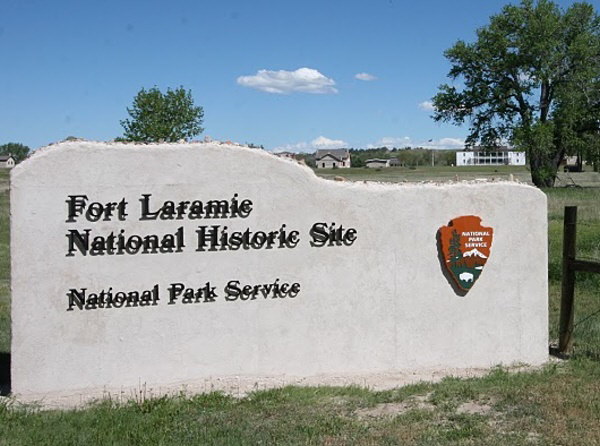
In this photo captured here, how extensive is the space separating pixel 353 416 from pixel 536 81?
5129 centimetres

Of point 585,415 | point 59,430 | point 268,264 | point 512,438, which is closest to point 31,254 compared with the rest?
point 59,430

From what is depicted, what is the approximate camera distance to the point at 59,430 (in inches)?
231

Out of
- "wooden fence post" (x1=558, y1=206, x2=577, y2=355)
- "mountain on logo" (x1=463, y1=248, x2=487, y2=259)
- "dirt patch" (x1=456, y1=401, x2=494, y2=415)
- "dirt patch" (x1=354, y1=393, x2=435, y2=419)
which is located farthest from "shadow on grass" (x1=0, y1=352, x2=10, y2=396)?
"wooden fence post" (x1=558, y1=206, x2=577, y2=355)

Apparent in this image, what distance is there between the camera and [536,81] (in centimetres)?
5312

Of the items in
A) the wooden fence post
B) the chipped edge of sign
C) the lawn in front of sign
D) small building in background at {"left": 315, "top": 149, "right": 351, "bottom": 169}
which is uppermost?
small building in background at {"left": 315, "top": 149, "right": 351, "bottom": 169}

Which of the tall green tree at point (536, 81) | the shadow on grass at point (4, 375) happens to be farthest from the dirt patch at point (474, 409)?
the tall green tree at point (536, 81)

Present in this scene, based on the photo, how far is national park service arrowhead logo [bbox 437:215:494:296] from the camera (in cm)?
795

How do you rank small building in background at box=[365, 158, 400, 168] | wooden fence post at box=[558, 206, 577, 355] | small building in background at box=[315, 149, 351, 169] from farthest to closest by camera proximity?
small building in background at box=[365, 158, 400, 168]
small building in background at box=[315, 149, 351, 169]
wooden fence post at box=[558, 206, 577, 355]

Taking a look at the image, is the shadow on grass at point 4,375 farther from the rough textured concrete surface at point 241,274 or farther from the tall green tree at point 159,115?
the tall green tree at point 159,115

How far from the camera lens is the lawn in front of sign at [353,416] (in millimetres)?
5688

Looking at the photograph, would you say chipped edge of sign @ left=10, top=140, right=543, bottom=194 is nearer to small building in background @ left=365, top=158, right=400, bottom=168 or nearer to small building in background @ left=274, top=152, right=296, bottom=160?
small building in background @ left=274, top=152, right=296, bottom=160

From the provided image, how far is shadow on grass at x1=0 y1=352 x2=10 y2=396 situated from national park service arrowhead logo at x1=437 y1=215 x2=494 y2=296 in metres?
4.83

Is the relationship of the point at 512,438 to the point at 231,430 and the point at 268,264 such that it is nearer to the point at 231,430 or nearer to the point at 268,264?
the point at 231,430

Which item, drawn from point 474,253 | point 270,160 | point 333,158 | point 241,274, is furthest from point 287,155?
point 333,158
